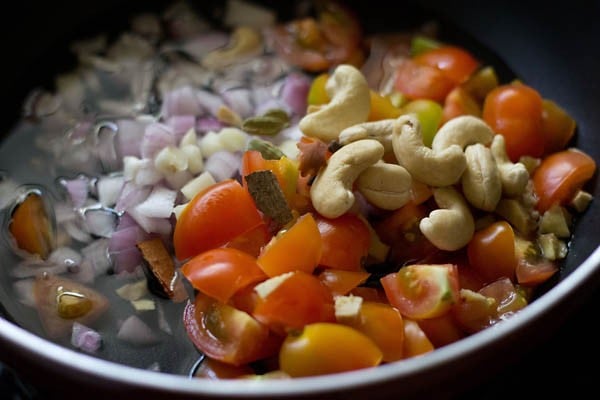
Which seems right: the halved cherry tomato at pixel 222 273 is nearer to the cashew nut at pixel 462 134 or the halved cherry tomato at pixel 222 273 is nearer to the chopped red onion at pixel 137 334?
the chopped red onion at pixel 137 334

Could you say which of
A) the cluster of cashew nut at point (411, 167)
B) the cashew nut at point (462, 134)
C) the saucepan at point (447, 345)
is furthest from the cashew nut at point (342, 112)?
the saucepan at point (447, 345)

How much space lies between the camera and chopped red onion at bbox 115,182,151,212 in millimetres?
963

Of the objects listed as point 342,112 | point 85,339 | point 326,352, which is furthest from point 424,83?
point 85,339

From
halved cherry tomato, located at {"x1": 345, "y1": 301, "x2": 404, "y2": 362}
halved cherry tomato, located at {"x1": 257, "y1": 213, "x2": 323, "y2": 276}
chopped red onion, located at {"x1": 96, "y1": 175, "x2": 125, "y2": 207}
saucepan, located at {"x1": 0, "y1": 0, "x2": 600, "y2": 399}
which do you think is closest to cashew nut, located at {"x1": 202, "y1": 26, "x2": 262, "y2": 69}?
saucepan, located at {"x1": 0, "y1": 0, "x2": 600, "y2": 399}

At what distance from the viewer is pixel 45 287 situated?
91 cm

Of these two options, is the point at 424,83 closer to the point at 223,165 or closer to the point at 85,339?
the point at 223,165

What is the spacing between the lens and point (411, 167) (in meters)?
0.87

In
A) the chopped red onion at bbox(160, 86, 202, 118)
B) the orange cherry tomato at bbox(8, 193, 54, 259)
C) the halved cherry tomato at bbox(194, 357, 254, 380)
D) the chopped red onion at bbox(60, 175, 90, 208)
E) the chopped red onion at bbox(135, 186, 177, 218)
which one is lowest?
the halved cherry tomato at bbox(194, 357, 254, 380)

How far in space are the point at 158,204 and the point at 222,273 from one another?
8.3 inches

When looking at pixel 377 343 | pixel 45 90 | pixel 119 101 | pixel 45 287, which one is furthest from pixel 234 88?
pixel 377 343

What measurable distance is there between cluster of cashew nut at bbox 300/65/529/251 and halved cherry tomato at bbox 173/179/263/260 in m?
0.09

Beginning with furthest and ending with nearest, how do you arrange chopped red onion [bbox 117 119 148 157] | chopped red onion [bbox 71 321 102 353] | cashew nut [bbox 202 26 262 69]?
cashew nut [bbox 202 26 262 69] → chopped red onion [bbox 117 119 148 157] → chopped red onion [bbox 71 321 102 353]

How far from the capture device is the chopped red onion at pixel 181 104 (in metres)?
1.11

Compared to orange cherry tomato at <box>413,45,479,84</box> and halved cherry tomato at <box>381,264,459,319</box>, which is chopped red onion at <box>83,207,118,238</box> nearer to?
halved cherry tomato at <box>381,264,459,319</box>
